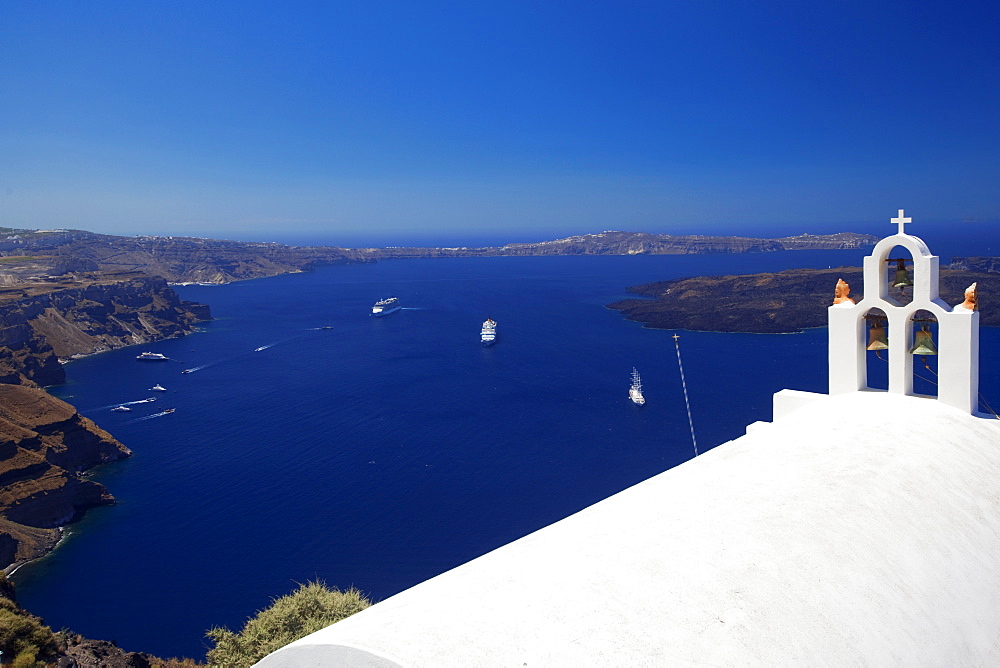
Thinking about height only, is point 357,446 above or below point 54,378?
below

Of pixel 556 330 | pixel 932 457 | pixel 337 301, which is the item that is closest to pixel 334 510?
pixel 932 457

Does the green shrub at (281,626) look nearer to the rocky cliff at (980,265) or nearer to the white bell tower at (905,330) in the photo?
the white bell tower at (905,330)

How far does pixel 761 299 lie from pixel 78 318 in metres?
75.3

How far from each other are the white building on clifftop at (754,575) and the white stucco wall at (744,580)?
0.04 feet

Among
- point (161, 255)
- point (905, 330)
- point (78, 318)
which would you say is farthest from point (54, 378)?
point (161, 255)

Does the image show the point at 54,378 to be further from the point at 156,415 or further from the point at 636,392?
the point at 636,392

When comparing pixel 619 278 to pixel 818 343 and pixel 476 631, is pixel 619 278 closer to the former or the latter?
pixel 818 343

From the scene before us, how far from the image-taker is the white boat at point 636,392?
43.6 metres

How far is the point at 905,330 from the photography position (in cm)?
952

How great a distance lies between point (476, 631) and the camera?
4.23 meters

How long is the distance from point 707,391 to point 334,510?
2651cm

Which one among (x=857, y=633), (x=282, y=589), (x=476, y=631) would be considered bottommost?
(x=282, y=589)

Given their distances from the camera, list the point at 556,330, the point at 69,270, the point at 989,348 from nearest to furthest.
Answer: the point at 989,348, the point at 556,330, the point at 69,270

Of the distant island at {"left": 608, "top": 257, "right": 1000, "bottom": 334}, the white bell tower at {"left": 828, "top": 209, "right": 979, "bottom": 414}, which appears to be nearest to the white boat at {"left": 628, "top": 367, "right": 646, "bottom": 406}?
the distant island at {"left": 608, "top": 257, "right": 1000, "bottom": 334}
